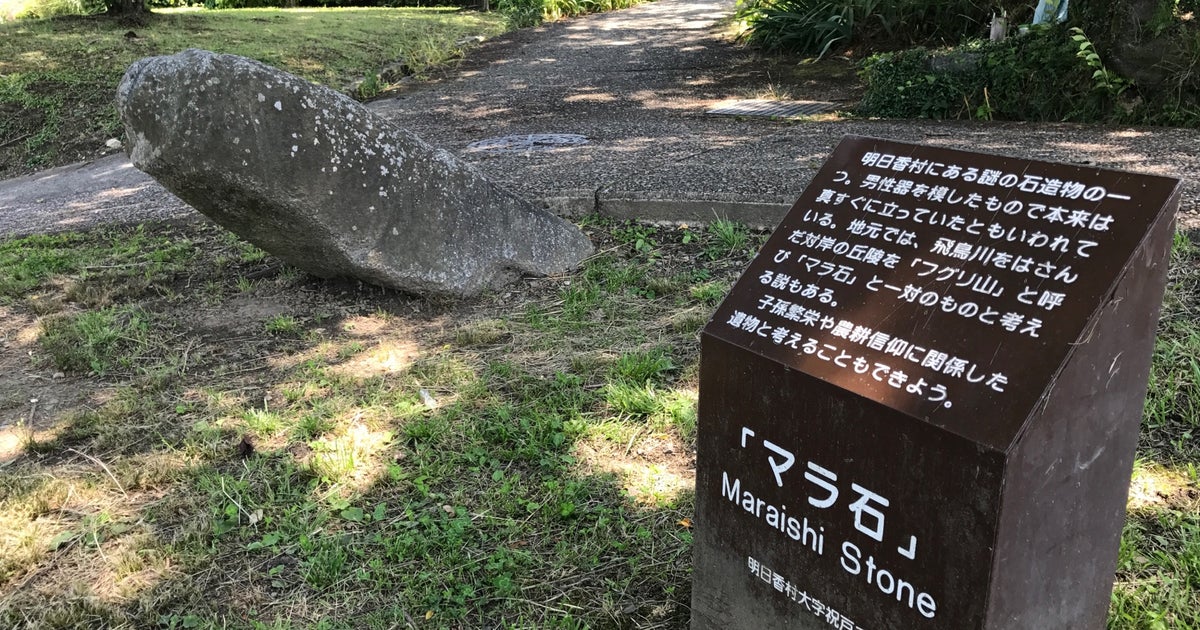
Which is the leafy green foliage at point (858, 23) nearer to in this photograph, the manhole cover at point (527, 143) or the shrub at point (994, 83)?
the shrub at point (994, 83)

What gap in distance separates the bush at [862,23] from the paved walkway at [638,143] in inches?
22.0

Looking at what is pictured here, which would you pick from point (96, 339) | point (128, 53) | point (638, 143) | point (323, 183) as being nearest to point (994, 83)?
point (638, 143)

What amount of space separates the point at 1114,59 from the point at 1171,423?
470 centimetres

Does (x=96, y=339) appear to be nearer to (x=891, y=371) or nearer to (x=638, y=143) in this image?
(x=891, y=371)

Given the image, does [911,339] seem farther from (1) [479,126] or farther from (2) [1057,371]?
(1) [479,126]

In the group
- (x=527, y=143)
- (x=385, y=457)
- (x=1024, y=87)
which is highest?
(x=1024, y=87)

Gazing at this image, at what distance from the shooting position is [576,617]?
90.0 inches

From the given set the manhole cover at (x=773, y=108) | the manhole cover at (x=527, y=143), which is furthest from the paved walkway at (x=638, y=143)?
the manhole cover at (x=773, y=108)

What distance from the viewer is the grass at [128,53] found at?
371 inches

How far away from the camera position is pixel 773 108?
815 cm

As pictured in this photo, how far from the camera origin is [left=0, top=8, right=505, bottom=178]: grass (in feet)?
30.9

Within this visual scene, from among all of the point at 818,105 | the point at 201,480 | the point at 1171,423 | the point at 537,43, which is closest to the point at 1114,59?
the point at 818,105

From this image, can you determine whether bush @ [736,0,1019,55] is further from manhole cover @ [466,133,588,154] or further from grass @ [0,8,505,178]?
grass @ [0,8,505,178]

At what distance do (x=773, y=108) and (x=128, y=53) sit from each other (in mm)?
8326
